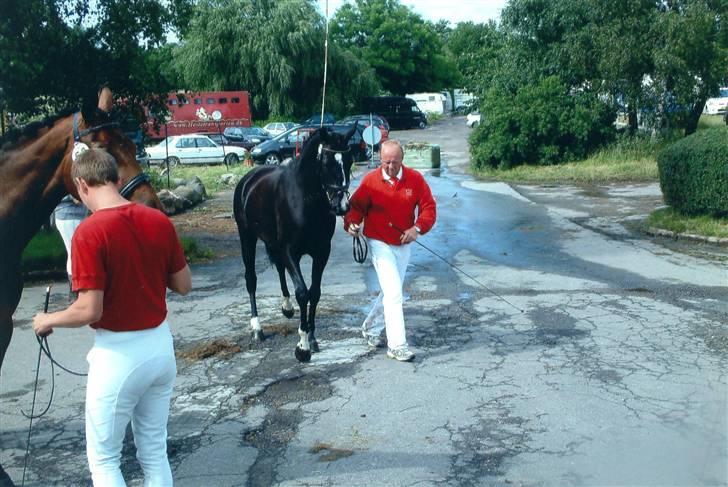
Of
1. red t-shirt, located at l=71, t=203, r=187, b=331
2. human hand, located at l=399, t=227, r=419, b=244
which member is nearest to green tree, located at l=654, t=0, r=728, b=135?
human hand, located at l=399, t=227, r=419, b=244

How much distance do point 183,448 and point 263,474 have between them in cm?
77

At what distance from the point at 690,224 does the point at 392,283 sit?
9.00 metres

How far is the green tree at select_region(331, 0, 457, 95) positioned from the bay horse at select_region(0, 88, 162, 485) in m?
61.4

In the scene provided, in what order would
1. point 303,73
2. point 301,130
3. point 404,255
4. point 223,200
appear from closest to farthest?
point 404,255, point 223,200, point 301,130, point 303,73

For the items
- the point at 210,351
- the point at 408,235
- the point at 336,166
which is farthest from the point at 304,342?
the point at 336,166

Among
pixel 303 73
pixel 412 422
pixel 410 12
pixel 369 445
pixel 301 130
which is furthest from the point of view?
pixel 410 12

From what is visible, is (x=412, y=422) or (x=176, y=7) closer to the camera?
(x=412, y=422)

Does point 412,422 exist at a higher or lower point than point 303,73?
lower

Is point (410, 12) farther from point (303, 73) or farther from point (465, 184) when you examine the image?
point (465, 184)

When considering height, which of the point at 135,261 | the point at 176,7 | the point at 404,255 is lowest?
the point at 404,255

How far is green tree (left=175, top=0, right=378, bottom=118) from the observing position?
47.7 metres

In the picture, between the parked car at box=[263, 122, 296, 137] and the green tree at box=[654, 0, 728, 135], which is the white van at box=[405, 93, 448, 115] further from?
the green tree at box=[654, 0, 728, 135]

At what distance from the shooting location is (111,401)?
3.60 m

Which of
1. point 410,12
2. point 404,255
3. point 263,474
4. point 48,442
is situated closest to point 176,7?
point 404,255
